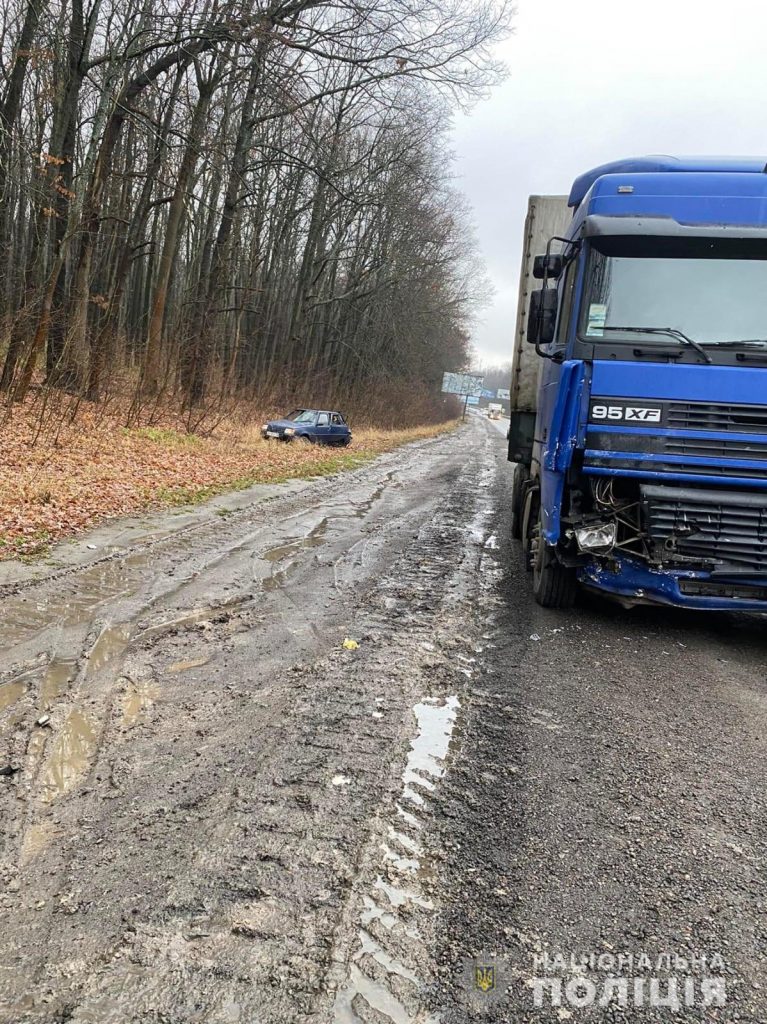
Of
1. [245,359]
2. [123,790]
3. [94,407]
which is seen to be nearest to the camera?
[123,790]

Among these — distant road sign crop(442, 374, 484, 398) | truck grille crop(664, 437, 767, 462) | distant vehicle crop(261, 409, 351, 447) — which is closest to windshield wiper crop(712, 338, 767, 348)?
truck grille crop(664, 437, 767, 462)

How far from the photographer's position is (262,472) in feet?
49.3

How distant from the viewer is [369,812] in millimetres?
2869

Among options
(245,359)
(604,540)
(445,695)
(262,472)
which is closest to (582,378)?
(604,540)

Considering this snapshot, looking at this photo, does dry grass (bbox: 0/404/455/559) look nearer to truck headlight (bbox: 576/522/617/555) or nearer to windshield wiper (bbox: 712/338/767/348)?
truck headlight (bbox: 576/522/617/555)

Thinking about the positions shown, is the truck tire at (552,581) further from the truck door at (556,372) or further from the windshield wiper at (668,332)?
the windshield wiper at (668,332)

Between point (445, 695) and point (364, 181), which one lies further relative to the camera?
point (364, 181)

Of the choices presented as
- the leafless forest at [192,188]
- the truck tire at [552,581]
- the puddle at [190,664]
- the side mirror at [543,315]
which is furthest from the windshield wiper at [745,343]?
the leafless forest at [192,188]

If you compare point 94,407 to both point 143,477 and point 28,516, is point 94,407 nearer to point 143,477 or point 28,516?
point 143,477

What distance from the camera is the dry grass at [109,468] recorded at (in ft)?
27.0

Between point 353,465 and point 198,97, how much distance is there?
1147 cm

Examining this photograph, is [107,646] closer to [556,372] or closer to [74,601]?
[74,601]

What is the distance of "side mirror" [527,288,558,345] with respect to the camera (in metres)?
5.95

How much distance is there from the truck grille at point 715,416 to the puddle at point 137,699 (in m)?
4.11
